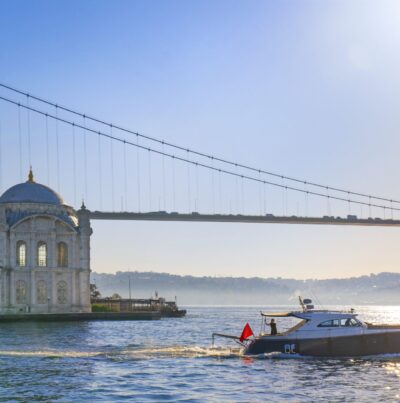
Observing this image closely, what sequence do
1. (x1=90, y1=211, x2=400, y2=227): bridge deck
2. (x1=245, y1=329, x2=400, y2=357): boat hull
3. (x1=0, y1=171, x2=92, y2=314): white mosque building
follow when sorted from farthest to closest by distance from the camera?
(x1=90, y1=211, x2=400, y2=227): bridge deck
(x1=0, y1=171, x2=92, y2=314): white mosque building
(x1=245, y1=329, x2=400, y2=357): boat hull

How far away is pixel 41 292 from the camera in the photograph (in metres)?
106

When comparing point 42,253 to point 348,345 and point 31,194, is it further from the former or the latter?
point 348,345

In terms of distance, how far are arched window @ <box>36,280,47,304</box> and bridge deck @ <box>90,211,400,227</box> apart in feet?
43.2

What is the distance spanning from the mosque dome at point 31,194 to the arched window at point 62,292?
11.2 meters

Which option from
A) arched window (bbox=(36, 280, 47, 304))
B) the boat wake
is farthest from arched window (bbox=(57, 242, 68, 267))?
the boat wake

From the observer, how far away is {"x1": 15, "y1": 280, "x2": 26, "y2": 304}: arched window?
104375 millimetres

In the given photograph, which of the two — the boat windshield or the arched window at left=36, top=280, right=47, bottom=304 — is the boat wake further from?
the arched window at left=36, top=280, right=47, bottom=304

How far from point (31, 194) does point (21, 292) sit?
13566 mm

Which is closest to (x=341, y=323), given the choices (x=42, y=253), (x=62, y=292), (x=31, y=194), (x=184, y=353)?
(x=184, y=353)

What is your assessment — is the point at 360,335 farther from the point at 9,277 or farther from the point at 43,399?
the point at 9,277

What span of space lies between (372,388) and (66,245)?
81707 millimetres

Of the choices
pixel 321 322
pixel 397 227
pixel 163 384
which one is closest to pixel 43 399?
pixel 163 384

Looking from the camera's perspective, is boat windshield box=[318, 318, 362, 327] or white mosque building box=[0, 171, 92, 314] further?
white mosque building box=[0, 171, 92, 314]

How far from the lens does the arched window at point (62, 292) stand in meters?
107
